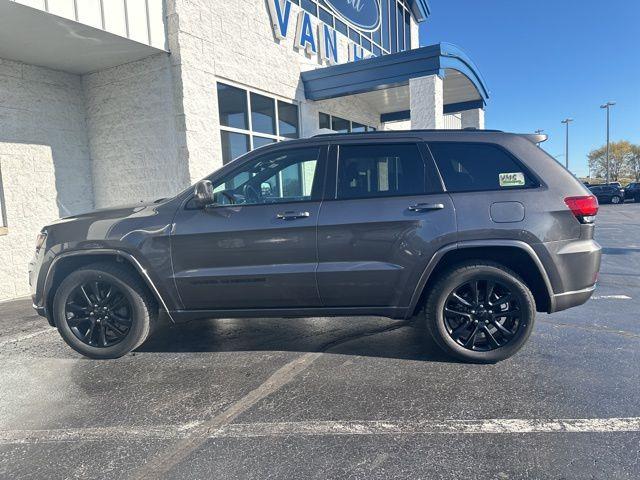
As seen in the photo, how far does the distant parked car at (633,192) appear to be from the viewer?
98.0 feet

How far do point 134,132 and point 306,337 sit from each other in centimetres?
540

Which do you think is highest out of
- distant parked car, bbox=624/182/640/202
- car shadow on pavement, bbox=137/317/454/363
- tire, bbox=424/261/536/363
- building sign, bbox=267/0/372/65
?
building sign, bbox=267/0/372/65

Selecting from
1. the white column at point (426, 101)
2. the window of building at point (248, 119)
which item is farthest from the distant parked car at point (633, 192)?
the window of building at point (248, 119)

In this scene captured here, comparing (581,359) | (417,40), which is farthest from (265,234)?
(417,40)

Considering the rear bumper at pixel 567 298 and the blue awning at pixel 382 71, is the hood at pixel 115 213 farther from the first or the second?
the blue awning at pixel 382 71

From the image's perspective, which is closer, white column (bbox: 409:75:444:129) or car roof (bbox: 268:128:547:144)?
car roof (bbox: 268:128:547:144)

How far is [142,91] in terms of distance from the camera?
24.7 ft

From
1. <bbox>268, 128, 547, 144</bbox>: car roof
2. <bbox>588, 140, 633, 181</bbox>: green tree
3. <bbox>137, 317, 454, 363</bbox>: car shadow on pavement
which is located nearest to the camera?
<bbox>268, 128, 547, 144</bbox>: car roof

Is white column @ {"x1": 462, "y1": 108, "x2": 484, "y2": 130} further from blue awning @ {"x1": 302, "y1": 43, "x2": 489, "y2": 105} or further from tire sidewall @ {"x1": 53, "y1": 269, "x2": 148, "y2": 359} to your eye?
tire sidewall @ {"x1": 53, "y1": 269, "x2": 148, "y2": 359}

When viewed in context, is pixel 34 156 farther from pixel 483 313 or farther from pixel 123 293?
pixel 483 313

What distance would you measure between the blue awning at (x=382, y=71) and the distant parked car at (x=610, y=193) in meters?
24.2

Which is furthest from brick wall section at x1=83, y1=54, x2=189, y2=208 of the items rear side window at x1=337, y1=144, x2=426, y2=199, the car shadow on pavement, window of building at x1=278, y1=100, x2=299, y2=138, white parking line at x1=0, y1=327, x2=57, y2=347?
rear side window at x1=337, y1=144, x2=426, y2=199

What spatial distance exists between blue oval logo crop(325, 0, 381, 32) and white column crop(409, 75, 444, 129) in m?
4.21

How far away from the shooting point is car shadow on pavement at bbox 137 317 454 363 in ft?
13.2
